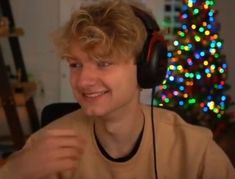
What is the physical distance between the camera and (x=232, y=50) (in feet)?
12.1

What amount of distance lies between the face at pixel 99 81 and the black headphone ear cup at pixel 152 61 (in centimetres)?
3

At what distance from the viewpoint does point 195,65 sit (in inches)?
120

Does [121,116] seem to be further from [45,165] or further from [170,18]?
[170,18]

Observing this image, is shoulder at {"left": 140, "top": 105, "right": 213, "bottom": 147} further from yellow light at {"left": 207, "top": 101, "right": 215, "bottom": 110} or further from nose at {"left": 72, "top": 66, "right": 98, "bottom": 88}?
yellow light at {"left": 207, "top": 101, "right": 215, "bottom": 110}

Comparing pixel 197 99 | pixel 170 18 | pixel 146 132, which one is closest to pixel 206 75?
pixel 197 99

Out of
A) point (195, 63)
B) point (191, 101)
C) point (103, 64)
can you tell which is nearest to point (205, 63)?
point (195, 63)

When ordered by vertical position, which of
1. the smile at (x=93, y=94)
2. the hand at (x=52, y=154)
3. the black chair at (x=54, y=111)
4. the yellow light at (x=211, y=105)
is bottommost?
the yellow light at (x=211, y=105)

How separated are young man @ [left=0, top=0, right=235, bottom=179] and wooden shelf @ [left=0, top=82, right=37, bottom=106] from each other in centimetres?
181

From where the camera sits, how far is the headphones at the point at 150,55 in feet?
3.35

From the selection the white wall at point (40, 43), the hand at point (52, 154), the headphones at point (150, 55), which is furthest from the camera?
the white wall at point (40, 43)

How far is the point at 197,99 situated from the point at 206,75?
20cm

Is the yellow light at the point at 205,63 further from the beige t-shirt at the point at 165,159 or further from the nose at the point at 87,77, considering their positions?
the nose at the point at 87,77

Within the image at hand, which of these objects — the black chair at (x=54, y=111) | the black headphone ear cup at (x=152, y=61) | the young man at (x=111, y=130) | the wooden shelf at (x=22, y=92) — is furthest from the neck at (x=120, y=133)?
the wooden shelf at (x=22, y=92)

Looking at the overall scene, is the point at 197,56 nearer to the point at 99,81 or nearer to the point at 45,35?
the point at 45,35
